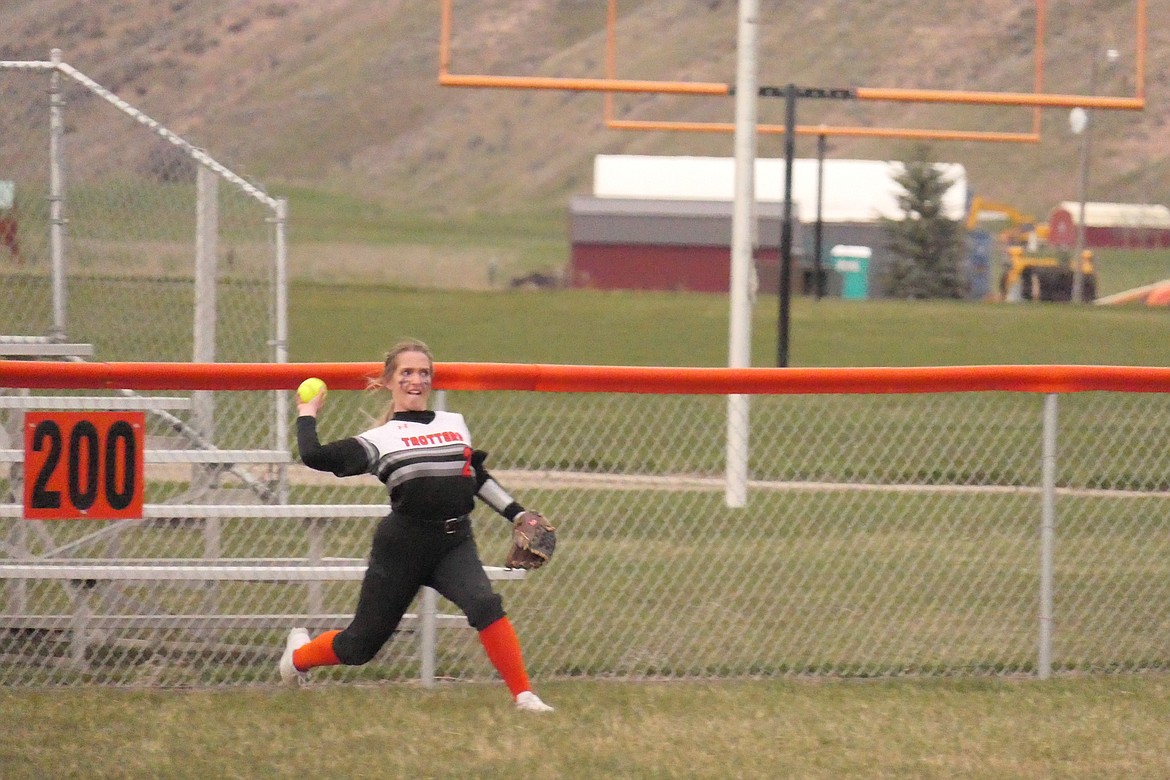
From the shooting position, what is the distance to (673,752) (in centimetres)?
541

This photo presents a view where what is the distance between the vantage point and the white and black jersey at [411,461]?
538cm

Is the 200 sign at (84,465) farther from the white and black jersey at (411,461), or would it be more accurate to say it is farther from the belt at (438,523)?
the belt at (438,523)

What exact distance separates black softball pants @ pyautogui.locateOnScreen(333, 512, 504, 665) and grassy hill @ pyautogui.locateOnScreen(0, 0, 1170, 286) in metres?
54.0

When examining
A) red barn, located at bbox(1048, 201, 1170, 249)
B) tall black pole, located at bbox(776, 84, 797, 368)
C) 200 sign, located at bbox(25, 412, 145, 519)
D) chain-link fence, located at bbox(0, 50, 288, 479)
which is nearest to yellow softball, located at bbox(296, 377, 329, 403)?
200 sign, located at bbox(25, 412, 145, 519)

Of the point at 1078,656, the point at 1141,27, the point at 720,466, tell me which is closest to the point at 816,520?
the point at 1078,656

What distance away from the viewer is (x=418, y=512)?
5461 mm

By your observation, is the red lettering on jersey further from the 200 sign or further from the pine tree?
the pine tree

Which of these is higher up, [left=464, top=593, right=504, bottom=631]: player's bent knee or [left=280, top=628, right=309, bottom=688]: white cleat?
[left=464, top=593, right=504, bottom=631]: player's bent knee

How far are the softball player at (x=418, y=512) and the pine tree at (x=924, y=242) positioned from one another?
121 ft

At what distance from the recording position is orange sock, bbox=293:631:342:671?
5703 mm

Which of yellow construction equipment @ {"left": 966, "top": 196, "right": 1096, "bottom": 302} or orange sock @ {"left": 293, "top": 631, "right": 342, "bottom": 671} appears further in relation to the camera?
yellow construction equipment @ {"left": 966, "top": 196, "right": 1096, "bottom": 302}

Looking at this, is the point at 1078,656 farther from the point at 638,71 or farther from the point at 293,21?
the point at 293,21

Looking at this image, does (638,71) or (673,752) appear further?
(638,71)

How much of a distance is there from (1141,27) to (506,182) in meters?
88.9
